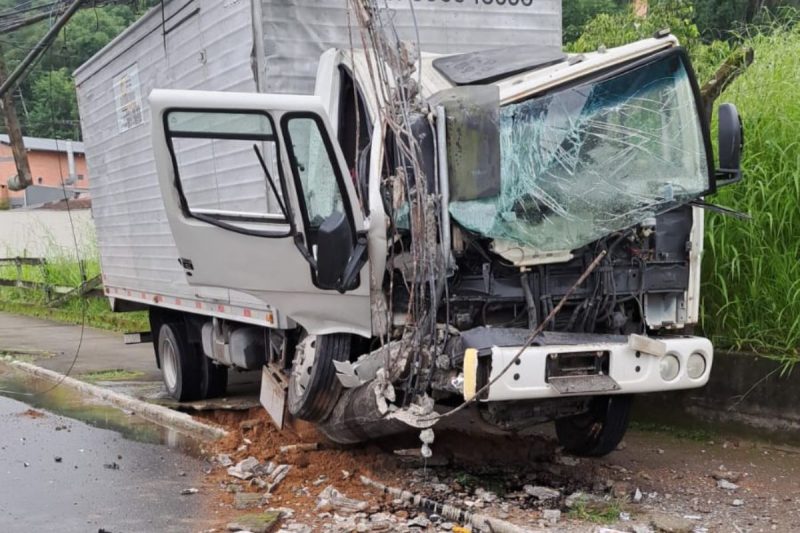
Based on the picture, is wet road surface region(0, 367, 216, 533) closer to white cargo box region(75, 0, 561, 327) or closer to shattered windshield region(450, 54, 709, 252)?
white cargo box region(75, 0, 561, 327)

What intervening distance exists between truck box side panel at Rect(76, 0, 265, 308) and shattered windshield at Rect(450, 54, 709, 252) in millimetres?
2257

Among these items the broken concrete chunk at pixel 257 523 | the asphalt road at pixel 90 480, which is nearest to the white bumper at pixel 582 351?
the broken concrete chunk at pixel 257 523

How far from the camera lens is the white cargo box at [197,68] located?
6.37 meters

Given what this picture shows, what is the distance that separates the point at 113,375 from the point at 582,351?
7.47m

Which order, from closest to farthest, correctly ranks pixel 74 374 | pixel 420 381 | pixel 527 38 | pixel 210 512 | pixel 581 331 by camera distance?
pixel 420 381
pixel 581 331
pixel 210 512
pixel 527 38
pixel 74 374

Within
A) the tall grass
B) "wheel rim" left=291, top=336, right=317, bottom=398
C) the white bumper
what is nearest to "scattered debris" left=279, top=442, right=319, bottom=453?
"wheel rim" left=291, top=336, right=317, bottom=398

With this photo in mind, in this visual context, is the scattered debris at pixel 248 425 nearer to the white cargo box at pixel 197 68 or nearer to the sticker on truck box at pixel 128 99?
the white cargo box at pixel 197 68

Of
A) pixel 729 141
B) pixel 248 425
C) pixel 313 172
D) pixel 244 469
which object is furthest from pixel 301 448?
pixel 729 141

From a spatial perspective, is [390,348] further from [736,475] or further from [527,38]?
[527,38]

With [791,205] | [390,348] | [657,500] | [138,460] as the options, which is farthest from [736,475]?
[138,460]

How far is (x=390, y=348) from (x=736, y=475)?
8.13 feet

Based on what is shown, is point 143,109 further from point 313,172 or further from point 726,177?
point 726,177

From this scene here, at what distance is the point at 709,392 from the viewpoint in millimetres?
6766

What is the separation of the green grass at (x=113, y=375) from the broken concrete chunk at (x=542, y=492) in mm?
6462
